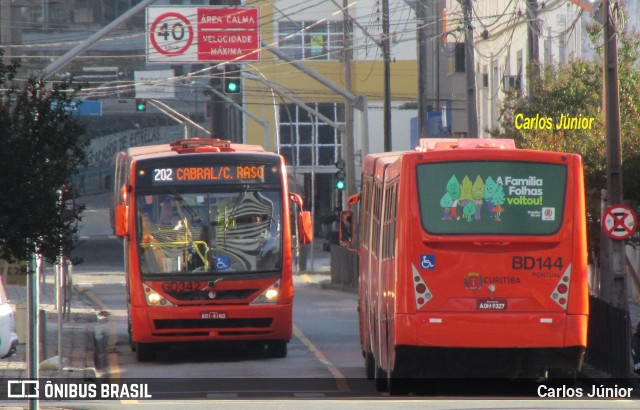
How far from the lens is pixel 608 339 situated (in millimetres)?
17109

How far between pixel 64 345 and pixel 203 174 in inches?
169

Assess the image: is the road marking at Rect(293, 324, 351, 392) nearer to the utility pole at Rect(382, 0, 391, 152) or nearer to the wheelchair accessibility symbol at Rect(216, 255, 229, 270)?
the wheelchair accessibility symbol at Rect(216, 255, 229, 270)

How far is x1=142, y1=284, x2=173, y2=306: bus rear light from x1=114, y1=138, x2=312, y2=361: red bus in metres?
0.01

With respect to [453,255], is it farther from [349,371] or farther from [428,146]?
[349,371]

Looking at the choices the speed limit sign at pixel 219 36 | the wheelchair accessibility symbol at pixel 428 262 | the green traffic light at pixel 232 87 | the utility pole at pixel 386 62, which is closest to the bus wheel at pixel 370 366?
the wheelchair accessibility symbol at pixel 428 262

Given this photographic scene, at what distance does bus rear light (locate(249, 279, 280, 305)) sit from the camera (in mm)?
19875

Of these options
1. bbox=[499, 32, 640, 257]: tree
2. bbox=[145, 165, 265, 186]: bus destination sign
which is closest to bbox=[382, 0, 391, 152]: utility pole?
bbox=[499, 32, 640, 257]: tree

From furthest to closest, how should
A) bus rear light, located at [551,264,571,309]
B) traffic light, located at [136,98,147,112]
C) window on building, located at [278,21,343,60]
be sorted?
window on building, located at [278,21,343,60]
traffic light, located at [136,98,147,112]
bus rear light, located at [551,264,571,309]

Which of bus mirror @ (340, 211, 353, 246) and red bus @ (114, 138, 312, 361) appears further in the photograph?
bus mirror @ (340, 211, 353, 246)

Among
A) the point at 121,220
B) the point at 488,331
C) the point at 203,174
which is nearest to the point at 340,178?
the point at 203,174

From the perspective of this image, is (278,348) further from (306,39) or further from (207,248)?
(306,39)

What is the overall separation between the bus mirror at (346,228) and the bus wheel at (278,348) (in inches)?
72.2

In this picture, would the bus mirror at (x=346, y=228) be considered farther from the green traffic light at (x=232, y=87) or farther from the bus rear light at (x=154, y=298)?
the green traffic light at (x=232, y=87)

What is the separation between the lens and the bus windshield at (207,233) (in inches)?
778
